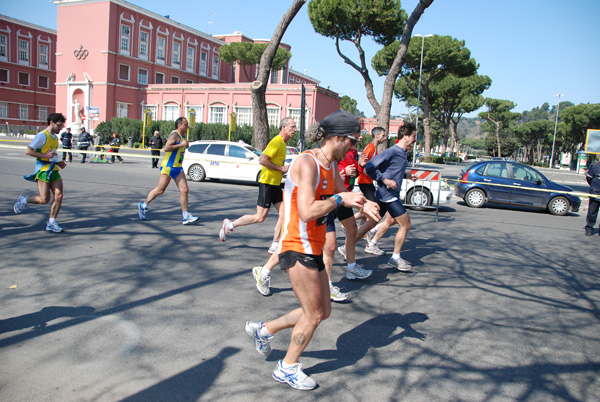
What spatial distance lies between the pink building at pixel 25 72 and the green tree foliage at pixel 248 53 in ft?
73.5

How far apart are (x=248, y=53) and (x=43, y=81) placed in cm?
2709

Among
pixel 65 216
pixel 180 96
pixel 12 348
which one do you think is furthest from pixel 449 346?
pixel 180 96

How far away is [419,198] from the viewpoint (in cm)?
1310

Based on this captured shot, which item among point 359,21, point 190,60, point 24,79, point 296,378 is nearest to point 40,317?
point 296,378

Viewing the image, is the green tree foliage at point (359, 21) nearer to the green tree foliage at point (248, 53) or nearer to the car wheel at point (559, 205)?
the car wheel at point (559, 205)

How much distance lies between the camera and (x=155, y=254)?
20.9 ft

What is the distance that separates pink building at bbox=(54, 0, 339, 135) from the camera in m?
44.6

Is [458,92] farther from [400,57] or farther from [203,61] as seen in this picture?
[400,57]

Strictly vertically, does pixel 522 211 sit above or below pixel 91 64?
below

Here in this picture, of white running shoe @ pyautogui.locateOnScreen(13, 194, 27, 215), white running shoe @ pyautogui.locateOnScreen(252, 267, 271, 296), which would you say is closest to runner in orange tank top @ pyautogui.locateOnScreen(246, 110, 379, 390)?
white running shoe @ pyautogui.locateOnScreen(252, 267, 271, 296)

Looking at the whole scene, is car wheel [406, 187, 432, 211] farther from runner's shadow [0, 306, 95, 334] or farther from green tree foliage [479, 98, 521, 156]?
green tree foliage [479, 98, 521, 156]

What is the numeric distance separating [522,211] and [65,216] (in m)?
12.5

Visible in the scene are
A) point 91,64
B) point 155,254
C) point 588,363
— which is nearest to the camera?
point 588,363

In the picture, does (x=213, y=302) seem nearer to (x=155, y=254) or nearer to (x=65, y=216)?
(x=155, y=254)
